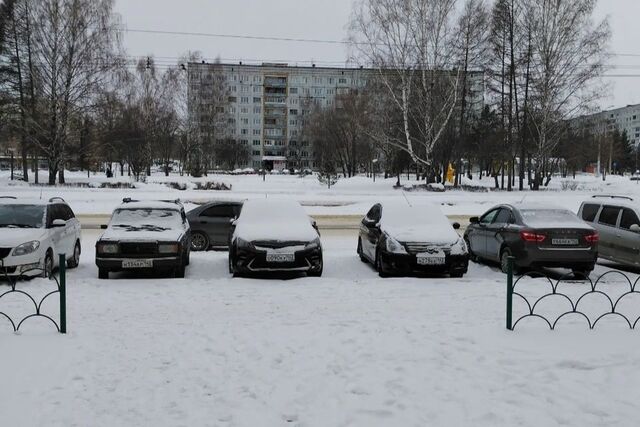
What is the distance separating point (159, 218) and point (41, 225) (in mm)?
2128

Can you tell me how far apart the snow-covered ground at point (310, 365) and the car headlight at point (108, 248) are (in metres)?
1.70

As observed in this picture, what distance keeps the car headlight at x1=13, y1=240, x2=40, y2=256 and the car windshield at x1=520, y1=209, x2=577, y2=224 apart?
8.80 metres

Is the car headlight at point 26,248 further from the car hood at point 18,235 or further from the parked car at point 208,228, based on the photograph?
the parked car at point 208,228

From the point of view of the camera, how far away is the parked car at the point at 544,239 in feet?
34.3

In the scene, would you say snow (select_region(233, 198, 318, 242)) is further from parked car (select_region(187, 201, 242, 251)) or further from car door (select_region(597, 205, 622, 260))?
car door (select_region(597, 205, 622, 260))

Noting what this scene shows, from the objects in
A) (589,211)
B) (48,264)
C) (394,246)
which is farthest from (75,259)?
(589,211)

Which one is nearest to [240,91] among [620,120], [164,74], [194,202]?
[164,74]

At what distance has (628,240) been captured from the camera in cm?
1166

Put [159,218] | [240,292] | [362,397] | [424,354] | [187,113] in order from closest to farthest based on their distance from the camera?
[362,397]
[424,354]
[240,292]
[159,218]
[187,113]

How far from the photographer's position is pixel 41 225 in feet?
34.6

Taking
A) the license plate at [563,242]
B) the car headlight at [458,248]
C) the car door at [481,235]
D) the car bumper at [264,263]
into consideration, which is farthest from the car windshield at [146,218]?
the license plate at [563,242]

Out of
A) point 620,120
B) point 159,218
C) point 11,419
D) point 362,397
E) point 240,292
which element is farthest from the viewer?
point 620,120

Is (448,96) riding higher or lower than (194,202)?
higher

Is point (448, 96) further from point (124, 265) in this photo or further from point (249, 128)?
point (249, 128)
